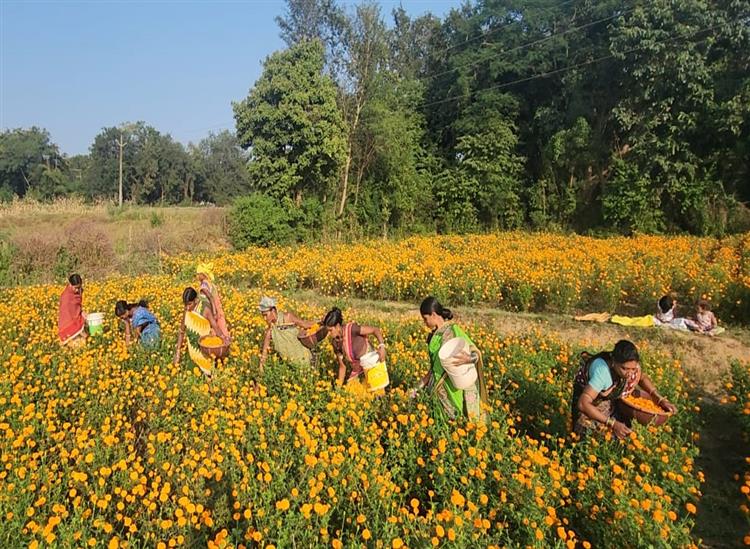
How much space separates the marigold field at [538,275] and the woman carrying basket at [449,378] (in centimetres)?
525

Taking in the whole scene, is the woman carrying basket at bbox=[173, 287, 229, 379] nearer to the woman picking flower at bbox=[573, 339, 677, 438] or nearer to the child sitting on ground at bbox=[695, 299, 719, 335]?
the woman picking flower at bbox=[573, 339, 677, 438]

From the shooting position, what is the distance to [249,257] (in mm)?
13711

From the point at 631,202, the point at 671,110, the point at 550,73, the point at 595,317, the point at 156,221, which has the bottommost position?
the point at 595,317

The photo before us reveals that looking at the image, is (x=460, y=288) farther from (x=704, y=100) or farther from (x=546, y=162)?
(x=546, y=162)

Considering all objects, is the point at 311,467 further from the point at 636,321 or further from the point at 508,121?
the point at 508,121

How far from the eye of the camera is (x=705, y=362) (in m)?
6.64

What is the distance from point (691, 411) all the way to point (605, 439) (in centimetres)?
193

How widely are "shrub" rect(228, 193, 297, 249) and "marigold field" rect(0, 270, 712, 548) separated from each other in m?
11.8

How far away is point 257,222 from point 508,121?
40.6 feet

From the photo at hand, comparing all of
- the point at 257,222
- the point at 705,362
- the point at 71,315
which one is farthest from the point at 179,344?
the point at 257,222

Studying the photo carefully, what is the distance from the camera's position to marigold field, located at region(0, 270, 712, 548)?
8.91ft

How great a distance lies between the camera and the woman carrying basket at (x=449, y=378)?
12.4ft

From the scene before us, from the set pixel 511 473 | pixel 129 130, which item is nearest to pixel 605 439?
pixel 511 473

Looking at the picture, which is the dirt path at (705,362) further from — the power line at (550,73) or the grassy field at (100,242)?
the power line at (550,73)
